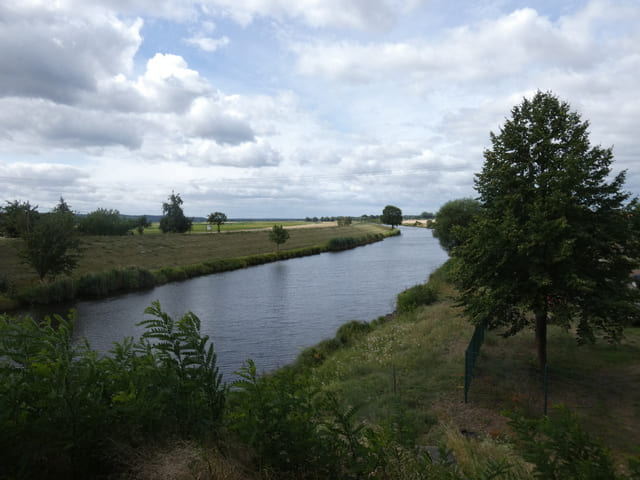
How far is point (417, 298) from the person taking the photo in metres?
26.5

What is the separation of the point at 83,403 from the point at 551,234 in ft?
33.7

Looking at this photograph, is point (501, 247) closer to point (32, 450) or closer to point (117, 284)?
point (32, 450)

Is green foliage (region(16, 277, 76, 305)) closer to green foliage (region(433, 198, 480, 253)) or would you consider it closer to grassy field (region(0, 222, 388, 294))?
grassy field (region(0, 222, 388, 294))

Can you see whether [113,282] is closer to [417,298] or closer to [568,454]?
[417,298]

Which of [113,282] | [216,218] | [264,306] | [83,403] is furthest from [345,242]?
[83,403]

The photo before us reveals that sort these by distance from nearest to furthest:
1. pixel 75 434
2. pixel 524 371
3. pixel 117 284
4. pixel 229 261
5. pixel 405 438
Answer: pixel 75 434 → pixel 405 438 → pixel 524 371 → pixel 117 284 → pixel 229 261

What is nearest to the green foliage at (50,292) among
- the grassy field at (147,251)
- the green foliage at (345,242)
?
the grassy field at (147,251)

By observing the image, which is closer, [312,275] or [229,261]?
[312,275]

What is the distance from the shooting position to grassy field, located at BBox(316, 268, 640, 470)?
348 inches

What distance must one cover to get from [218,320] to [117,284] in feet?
48.5

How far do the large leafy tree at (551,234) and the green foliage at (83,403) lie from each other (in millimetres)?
8700

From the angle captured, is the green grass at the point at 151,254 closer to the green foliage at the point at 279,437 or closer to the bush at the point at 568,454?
the green foliage at the point at 279,437

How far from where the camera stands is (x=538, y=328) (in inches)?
495

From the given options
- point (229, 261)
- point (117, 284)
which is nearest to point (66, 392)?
point (117, 284)
